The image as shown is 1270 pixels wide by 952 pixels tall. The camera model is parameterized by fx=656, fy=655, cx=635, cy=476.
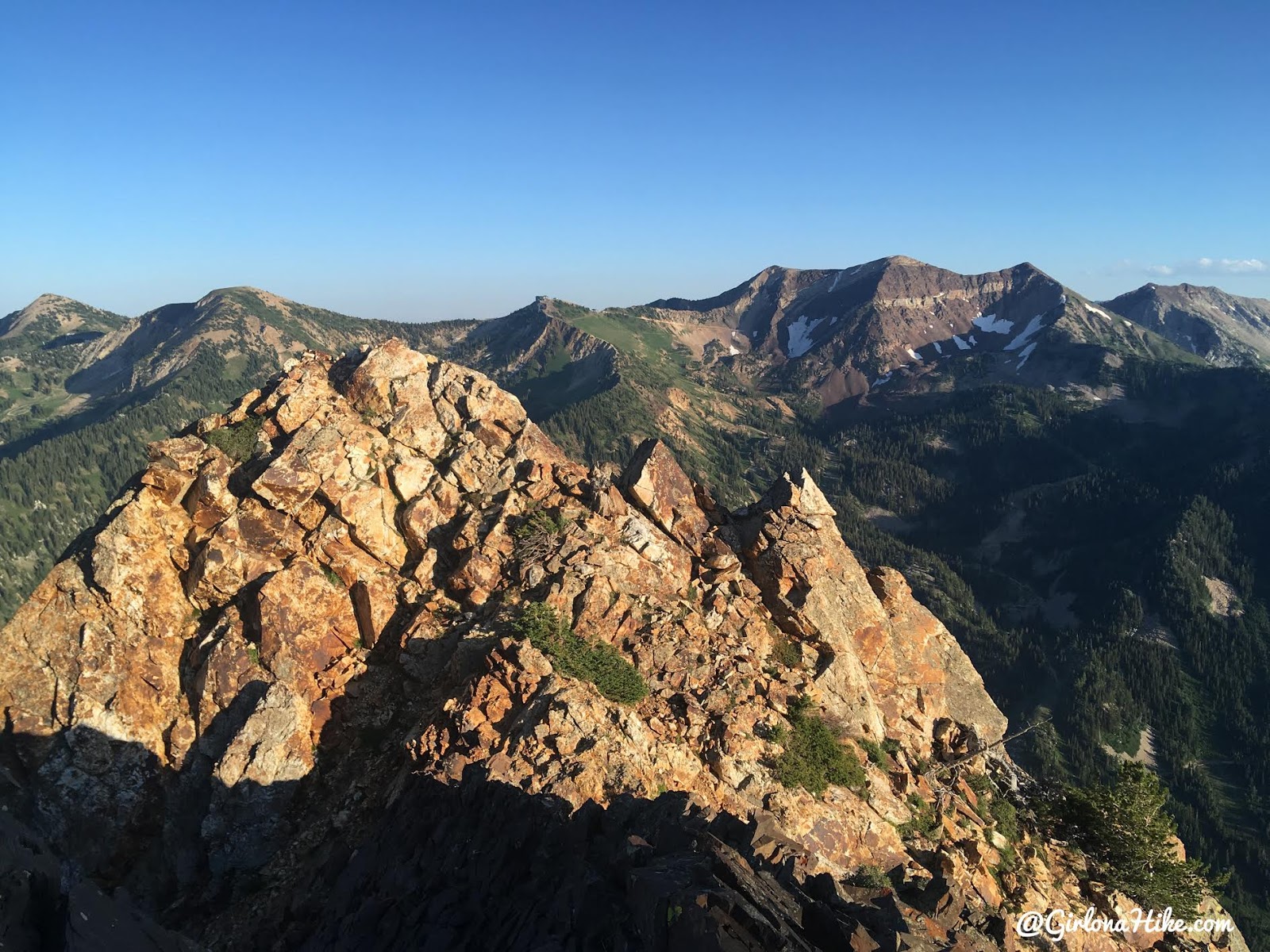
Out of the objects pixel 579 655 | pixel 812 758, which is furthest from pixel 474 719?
pixel 812 758

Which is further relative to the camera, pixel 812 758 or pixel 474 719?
pixel 812 758

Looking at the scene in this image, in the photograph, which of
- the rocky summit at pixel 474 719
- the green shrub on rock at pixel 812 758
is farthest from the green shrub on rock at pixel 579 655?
the green shrub on rock at pixel 812 758

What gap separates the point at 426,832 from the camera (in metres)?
20.7

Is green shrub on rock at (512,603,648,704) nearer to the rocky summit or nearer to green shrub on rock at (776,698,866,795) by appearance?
the rocky summit

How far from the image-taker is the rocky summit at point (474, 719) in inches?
727

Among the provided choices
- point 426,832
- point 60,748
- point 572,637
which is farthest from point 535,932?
point 60,748

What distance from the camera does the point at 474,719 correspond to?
24234 millimetres

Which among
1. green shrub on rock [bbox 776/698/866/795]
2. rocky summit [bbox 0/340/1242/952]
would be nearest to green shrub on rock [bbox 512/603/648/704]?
rocky summit [bbox 0/340/1242/952]

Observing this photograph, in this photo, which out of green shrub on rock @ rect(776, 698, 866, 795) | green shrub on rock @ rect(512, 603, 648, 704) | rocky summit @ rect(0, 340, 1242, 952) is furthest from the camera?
green shrub on rock @ rect(512, 603, 648, 704)

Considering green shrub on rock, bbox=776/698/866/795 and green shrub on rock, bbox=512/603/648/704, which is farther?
green shrub on rock, bbox=512/603/648/704

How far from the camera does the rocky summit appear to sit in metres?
18.5

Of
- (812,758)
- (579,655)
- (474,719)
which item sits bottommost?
(812,758)

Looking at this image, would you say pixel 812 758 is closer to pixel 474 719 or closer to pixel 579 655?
pixel 579 655

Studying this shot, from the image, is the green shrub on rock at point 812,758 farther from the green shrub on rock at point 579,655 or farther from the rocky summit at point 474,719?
the green shrub on rock at point 579,655
